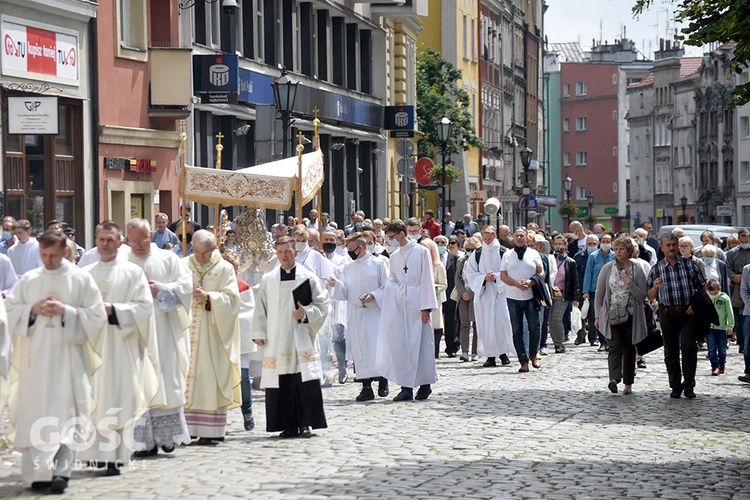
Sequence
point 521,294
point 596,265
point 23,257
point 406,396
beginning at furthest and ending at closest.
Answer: point 596,265 → point 521,294 → point 23,257 → point 406,396

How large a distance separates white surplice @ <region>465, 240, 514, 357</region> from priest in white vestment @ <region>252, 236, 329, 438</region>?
8.73 metres

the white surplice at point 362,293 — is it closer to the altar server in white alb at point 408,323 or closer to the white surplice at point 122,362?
the altar server in white alb at point 408,323

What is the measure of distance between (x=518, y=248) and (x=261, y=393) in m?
5.12

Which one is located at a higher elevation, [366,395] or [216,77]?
[216,77]

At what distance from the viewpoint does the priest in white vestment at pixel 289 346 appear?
1464cm

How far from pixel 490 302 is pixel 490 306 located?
64 millimetres

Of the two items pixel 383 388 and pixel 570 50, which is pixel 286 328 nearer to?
pixel 383 388

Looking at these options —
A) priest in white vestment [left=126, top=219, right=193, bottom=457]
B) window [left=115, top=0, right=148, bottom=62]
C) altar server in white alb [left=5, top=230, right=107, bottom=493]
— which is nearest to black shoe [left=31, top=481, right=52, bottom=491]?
altar server in white alb [left=5, top=230, right=107, bottom=493]

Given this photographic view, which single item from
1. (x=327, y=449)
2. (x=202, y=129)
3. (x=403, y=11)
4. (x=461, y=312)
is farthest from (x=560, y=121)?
(x=327, y=449)

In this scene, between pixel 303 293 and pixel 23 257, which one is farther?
pixel 23 257

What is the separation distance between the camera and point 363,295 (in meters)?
19.0

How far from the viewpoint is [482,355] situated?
2373 centimetres

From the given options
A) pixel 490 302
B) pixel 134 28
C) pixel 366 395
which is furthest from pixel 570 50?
pixel 366 395

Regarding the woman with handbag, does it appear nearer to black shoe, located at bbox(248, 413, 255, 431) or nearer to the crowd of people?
the crowd of people
